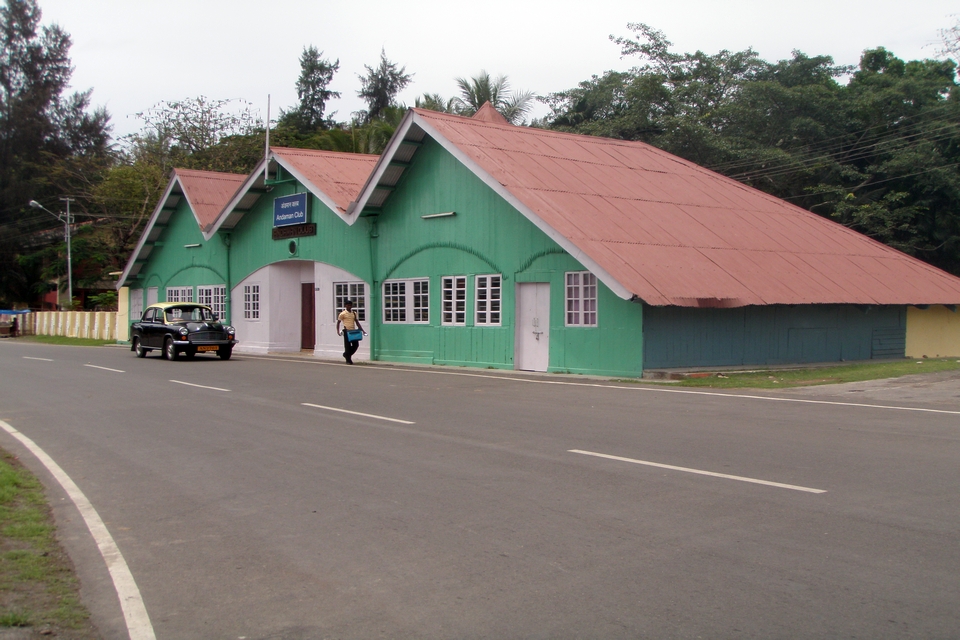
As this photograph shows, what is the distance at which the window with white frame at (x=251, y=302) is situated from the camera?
109ft

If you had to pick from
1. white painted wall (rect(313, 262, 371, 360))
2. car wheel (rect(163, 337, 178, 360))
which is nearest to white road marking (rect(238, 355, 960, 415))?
white painted wall (rect(313, 262, 371, 360))

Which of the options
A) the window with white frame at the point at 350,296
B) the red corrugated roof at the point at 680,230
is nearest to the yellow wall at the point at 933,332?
the red corrugated roof at the point at 680,230

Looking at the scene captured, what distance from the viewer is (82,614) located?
511 centimetres

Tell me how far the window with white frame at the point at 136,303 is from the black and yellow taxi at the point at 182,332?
47.1 ft

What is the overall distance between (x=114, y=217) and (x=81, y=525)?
54.2 m

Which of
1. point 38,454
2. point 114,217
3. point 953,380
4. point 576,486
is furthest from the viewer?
point 114,217

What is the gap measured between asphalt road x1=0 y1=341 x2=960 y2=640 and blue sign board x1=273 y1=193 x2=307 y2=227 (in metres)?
17.1

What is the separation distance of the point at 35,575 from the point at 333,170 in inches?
1012

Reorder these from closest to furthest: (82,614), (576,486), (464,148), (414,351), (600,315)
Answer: (82,614) → (576,486) → (600,315) → (464,148) → (414,351)

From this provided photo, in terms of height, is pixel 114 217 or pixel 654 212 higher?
pixel 114 217

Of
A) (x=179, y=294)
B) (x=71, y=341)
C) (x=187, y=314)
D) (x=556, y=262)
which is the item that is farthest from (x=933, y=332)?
(x=71, y=341)

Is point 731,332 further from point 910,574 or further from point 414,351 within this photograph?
point 910,574

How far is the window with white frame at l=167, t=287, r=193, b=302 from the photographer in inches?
1499

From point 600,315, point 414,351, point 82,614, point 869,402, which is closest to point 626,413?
point 869,402
